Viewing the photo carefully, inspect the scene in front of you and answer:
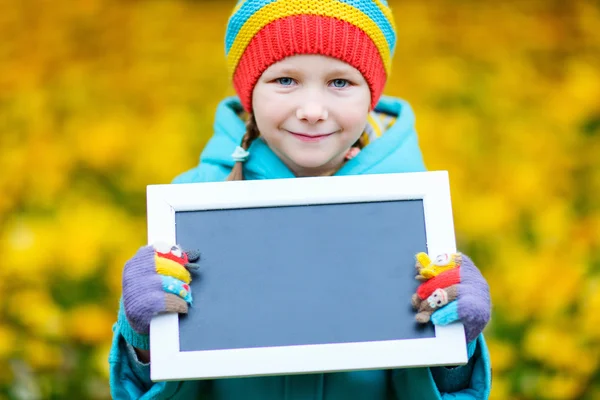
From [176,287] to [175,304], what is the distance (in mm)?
34

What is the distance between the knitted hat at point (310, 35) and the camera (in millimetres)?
2037

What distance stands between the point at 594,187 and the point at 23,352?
265 centimetres

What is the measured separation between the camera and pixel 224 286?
192 cm

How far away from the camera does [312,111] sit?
2.00 m

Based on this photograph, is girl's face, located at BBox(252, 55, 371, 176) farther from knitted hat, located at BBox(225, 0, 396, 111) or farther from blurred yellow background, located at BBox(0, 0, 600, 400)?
blurred yellow background, located at BBox(0, 0, 600, 400)

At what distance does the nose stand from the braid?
0.27 meters

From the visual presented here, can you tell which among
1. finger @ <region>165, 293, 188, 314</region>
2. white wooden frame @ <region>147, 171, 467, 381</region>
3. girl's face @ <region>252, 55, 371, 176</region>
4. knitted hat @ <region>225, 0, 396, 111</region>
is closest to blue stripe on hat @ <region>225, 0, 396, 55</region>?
knitted hat @ <region>225, 0, 396, 111</region>

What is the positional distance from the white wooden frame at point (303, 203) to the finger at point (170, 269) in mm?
78

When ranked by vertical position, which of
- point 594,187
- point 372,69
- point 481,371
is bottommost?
point 481,371

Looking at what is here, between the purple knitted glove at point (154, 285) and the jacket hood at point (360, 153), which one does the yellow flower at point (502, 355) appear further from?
the purple knitted glove at point (154, 285)

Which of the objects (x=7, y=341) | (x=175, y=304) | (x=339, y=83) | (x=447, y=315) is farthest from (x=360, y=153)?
(x=7, y=341)

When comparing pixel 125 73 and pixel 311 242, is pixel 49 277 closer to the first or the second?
pixel 125 73

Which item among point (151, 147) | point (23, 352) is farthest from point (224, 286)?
point (151, 147)

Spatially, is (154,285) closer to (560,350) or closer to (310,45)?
(310,45)
